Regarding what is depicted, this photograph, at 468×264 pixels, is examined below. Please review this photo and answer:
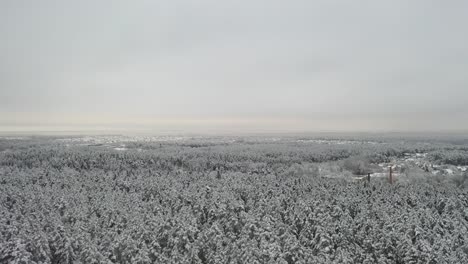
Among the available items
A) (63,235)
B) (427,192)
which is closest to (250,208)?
(63,235)

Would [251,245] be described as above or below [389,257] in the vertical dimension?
above

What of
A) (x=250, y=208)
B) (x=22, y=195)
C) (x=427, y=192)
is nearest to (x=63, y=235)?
(x=250, y=208)

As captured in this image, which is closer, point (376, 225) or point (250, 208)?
point (376, 225)

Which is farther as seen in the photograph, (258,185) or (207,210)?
(258,185)

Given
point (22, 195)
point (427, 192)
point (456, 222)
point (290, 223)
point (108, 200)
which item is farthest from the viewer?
point (427, 192)

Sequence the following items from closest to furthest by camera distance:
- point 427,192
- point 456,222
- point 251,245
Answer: point 251,245, point 456,222, point 427,192

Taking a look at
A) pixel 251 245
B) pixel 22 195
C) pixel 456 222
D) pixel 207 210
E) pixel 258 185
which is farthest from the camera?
pixel 258 185

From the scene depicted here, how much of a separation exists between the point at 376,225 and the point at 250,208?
1880 cm

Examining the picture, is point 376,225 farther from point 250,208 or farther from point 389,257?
point 250,208

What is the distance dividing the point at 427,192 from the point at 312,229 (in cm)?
3634

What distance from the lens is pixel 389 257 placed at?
32469 millimetres

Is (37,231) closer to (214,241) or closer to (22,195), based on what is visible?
(214,241)

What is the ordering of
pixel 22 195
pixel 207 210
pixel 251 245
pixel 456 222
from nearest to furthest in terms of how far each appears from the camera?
1. pixel 251 245
2. pixel 456 222
3. pixel 207 210
4. pixel 22 195

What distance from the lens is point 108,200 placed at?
174ft
